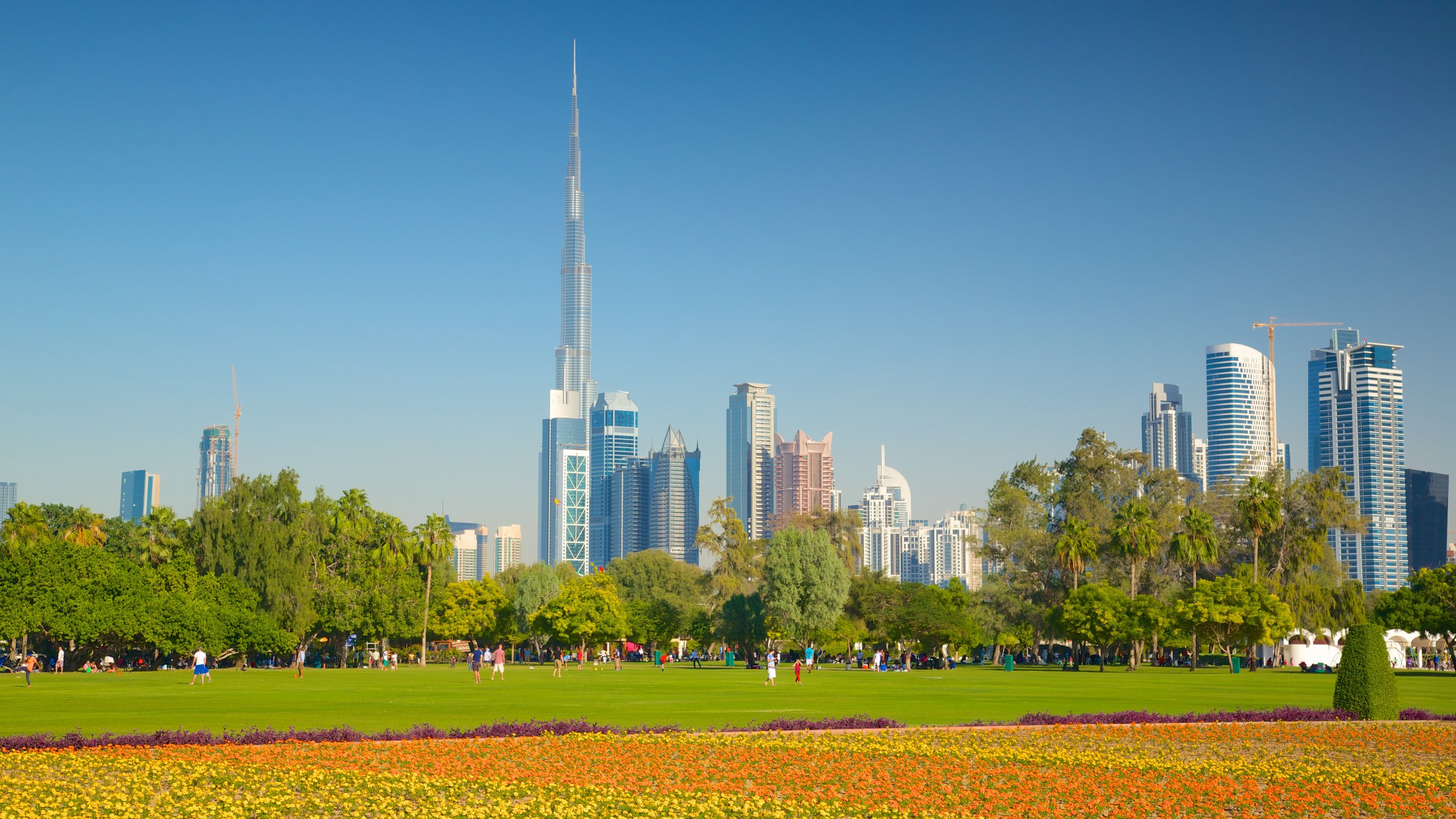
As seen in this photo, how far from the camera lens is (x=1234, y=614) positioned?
7169 centimetres

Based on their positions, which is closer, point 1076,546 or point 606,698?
point 606,698

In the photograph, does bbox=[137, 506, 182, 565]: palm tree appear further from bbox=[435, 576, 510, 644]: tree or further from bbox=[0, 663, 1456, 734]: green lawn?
bbox=[435, 576, 510, 644]: tree

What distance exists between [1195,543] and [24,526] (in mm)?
74647

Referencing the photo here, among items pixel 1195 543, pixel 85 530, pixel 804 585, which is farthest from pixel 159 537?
pixel 1195 543

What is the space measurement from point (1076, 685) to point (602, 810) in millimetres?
36790

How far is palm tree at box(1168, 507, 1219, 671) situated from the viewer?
81812 mm

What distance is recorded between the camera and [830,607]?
257 ft

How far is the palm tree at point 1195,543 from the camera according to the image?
8181 cm

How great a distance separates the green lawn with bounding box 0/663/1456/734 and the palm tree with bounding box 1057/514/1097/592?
71.5ft

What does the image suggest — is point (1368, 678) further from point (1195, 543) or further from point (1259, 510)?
point (1259, 510)

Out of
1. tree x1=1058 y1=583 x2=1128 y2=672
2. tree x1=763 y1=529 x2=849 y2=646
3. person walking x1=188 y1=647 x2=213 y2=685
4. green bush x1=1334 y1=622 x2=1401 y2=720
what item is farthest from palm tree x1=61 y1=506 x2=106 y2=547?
green bush x1=1334 y1=622 x2=1401 y2=720

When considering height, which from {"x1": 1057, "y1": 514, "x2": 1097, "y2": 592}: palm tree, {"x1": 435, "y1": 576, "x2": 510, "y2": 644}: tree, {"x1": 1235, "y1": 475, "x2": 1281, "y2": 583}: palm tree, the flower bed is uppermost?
{"x1": 1235, "y1": 475, "x2": 1281, "y2": 583}: palm tree

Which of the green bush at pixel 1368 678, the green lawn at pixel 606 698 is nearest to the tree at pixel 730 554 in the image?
the green lawn at pixel 606 698

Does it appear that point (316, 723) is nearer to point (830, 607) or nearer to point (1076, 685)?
point (1076, 685)
